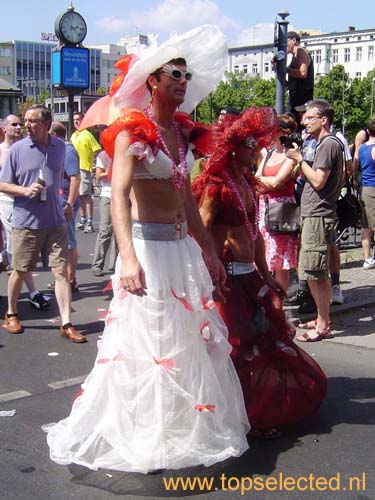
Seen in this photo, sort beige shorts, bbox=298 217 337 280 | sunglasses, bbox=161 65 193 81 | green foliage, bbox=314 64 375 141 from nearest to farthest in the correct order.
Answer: sunglasses, bbox=161 65 193 81
beige shorts, bbox=298 217 337 280
green foliage, bbox=314 64 375 141

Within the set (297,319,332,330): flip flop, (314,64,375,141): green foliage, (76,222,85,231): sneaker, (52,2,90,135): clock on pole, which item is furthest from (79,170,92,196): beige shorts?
(314,64,375,141): green foliage

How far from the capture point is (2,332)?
6.56 meters

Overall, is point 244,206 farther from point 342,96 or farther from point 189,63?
point 342,96

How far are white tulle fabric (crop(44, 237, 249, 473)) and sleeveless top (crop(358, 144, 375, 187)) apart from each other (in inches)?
246

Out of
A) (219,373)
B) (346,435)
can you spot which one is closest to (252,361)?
(219,373)

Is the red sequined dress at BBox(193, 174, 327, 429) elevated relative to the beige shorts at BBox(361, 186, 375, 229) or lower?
lower

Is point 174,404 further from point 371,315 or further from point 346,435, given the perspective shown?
point 371,315

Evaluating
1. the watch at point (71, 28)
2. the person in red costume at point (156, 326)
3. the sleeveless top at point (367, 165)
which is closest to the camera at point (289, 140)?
the person in red costume at point (156, 326)

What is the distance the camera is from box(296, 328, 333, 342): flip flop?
6109mm

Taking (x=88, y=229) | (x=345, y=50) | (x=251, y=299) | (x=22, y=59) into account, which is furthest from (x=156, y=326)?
(x=22, y=59)

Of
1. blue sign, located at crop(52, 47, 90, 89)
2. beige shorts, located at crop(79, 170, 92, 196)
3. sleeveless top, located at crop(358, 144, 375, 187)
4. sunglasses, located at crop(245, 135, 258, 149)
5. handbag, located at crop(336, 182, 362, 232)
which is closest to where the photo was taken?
sunglasses, located at crop(245, 135, 258, 149)

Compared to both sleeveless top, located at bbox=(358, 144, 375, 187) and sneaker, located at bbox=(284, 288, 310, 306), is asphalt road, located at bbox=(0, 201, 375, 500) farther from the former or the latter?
sleeveless top, located at bbox=(358, 144, 375, 187)

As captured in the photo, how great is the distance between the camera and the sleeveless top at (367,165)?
924cm

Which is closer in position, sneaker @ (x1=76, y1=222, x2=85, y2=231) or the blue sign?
sneaker @ (x1=76, y1=222, x2=85, y2=231)
